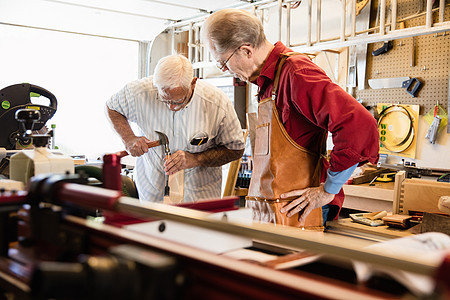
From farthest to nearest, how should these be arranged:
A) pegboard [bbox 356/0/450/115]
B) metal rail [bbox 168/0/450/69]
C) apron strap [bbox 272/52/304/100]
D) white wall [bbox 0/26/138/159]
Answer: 1. white wall [bbox 0/26/138/159]
2. pegboard [bbox 356/0/450/115]
3. metal rail [bbox 168/0/450/69]
4. apron strap [bbox 272/52/304/100]

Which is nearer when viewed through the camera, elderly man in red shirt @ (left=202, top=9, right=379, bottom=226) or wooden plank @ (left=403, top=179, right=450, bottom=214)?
elderly man in red shirt @ (left=202, top=9, right=379, bottom=226)

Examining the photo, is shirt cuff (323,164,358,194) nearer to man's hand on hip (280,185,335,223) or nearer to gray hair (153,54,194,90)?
man's hand on hip (280,185,335,223)

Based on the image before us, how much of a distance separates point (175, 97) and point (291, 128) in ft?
2.50

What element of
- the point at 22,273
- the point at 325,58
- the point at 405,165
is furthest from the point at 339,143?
the point at 325,58

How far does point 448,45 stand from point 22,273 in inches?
149

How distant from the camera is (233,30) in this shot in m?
2.00

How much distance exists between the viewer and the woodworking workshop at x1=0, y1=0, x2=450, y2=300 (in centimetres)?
73

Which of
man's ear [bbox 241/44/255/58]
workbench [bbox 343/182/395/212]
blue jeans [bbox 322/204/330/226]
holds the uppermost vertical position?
man's ear [bbox 241/44/255/58]

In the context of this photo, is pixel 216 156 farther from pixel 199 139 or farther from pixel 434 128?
pixel 434 128

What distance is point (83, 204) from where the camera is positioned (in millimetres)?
999

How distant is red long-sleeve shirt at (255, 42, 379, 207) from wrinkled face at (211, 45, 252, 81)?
0.50 ft

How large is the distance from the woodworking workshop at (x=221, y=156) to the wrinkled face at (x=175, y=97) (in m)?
0.01

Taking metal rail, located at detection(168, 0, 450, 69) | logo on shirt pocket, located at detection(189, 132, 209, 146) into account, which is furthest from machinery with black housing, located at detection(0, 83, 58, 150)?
metal rail, located at detection(168, 0, 450, 69)

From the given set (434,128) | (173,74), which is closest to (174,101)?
(173,74)
